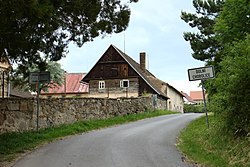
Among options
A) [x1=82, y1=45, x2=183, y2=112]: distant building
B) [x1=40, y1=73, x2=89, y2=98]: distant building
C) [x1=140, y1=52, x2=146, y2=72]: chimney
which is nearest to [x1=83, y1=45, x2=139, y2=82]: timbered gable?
[x1=82, y1=45, x2=183, y2=112]: distant building

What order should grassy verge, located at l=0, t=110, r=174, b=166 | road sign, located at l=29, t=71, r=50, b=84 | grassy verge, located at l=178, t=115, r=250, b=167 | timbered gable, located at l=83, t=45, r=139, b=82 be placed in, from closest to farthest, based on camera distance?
grassy verge, located at l=178, t=115, r=250, b=167 < grassy verge, located at l=0, t=110, r=174, b=166 < road sign, located at l=29, t=71, r=50, b=84 < timbered gable, located at l=83, t=45, r=139, b=82

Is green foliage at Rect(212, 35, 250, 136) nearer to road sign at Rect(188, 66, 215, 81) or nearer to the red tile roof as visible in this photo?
road sign at Rect(188, 66, 215, 81)

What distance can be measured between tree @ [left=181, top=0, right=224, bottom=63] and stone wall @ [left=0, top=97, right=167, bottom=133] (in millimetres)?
6903

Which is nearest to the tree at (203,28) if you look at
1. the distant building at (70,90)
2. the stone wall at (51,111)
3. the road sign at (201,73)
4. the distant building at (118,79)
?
the stone wall at (51,111)

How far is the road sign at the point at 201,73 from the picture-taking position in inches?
543

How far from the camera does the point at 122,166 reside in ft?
30.9

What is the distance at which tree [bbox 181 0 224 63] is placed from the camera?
2781 centimetres

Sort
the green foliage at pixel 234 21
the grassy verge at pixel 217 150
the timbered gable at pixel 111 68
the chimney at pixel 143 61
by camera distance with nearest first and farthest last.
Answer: the grassy verge at pixel 217 150 → the green foliage at pixel 234 21 → the timbered gable at pixel 111 68 → the chimney at pixel 143 61

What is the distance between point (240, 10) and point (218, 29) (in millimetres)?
1245

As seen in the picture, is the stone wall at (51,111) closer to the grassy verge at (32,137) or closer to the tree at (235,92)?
the grassy verge at (32,137)

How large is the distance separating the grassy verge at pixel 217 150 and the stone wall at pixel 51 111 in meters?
7.06

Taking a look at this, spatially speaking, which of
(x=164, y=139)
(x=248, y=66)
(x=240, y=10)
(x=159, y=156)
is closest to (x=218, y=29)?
(x=240, y=10)

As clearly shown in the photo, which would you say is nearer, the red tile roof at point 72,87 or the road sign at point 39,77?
the road sign at point 39,77

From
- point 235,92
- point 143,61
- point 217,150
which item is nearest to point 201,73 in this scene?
point 235,92
